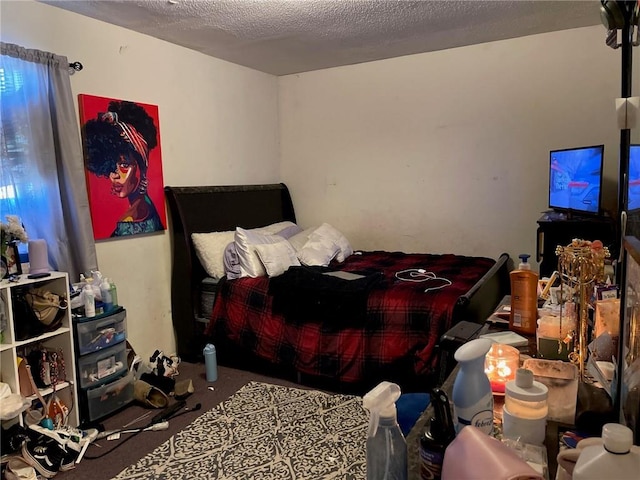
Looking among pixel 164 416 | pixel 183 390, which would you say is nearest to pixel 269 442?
pixel 164 416

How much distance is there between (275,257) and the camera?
128 inches

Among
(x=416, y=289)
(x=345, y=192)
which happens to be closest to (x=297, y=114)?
(x=345, y=192)

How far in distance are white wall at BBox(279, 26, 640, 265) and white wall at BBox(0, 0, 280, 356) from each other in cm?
57

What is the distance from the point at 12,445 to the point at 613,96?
4235 millimetres

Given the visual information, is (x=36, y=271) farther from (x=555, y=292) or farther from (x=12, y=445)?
(x=555, y=292)

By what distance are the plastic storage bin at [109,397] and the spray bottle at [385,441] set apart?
87.6 inches

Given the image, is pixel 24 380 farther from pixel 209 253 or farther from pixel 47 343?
pixel 209 253

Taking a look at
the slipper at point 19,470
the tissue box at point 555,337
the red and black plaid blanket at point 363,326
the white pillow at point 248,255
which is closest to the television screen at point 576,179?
the red and black plaid blanket at point 363,326

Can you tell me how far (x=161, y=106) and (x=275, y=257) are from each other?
1.38 metres

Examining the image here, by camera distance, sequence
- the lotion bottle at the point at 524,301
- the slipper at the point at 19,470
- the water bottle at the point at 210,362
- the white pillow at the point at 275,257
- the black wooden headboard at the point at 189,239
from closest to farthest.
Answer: the lotion bottle at the point at 524,301 < the slipper at the point at 19,470 < the water bottle at the point at 210,362 < the white pillow at the point at 275,257 < the black wooden headboard at the point at 189,239

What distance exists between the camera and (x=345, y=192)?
14.4 ft

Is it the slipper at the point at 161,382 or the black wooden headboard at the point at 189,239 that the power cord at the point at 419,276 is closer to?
the black wooden headboard at the point at 189,239

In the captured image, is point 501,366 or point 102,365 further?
point 102,365

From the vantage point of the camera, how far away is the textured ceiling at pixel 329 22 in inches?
108
